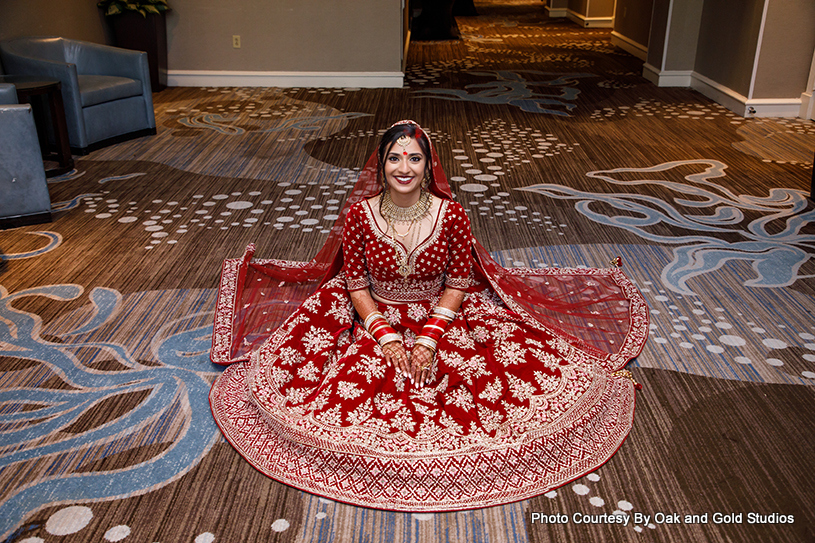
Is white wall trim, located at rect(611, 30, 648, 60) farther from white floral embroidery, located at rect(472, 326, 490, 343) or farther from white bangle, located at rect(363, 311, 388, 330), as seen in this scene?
white bangle, located at rect(363, 311, 388, 330)

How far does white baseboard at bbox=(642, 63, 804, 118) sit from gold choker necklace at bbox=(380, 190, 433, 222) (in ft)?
15.3

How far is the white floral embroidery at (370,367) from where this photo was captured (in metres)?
1.86

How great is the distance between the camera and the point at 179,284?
9.23 feet

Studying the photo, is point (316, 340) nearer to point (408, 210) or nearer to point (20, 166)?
point (408, 210)

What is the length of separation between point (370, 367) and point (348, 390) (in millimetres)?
101

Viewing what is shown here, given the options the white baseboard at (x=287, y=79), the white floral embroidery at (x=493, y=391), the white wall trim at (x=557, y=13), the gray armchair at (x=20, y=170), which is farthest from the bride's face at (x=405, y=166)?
the white wall trim at (x=557, y=13)

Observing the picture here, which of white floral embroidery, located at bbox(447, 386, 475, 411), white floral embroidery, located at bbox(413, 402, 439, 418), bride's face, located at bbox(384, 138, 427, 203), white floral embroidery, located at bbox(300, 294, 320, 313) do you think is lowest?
white floral embroidery, located at bbox(413, 402, 439, 418)

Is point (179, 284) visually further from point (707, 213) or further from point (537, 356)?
point (707, 213)

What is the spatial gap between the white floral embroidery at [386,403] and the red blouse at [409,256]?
413 mm

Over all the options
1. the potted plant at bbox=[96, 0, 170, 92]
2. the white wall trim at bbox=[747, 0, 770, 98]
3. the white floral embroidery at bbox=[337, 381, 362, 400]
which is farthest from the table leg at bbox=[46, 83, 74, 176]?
the white wall trim at bbox=[747, 0, 770, 98]

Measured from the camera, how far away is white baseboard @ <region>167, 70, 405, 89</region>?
22.5 ft

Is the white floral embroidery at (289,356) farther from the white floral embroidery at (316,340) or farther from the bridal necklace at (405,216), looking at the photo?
the bridal necklace at (405,216)

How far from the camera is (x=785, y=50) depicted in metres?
5.44

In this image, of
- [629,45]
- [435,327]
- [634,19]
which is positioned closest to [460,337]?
[435,327]
